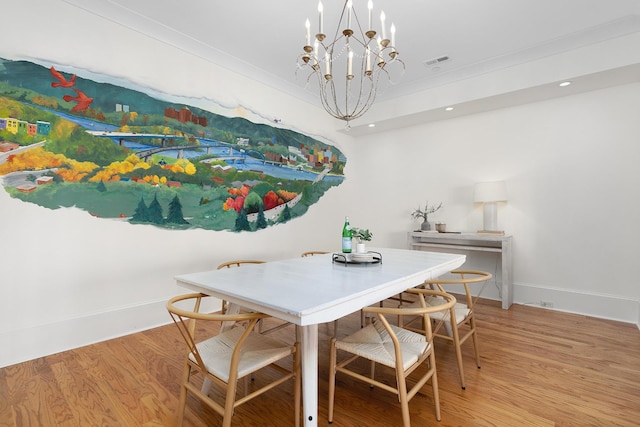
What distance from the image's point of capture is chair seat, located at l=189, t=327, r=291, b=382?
1.40 m

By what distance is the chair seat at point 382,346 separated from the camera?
4.97 feet

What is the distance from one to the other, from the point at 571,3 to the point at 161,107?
147 inches

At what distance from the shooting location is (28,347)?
2268mm

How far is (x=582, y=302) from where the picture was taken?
3.38 meters

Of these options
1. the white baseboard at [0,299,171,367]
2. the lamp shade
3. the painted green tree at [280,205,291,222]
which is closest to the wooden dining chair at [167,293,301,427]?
the white baseboard at [0,299,171,367]

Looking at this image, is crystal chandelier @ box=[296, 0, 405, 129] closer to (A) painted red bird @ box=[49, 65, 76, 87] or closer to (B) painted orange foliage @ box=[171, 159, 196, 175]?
(B) painted orange foliage @ box=[171, 159, 196, 175]

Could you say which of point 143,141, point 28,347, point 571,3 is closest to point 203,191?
point 143,141

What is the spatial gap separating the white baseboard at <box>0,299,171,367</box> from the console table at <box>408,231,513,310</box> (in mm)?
3230

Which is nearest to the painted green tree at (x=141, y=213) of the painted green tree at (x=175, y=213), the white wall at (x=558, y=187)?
the painted green tree at (x=175, y=213)

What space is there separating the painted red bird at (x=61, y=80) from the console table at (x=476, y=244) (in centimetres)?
396

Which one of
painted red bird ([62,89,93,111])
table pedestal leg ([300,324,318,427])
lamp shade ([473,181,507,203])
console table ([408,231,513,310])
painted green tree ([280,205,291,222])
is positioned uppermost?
painted red bird ([62,89,93,111])

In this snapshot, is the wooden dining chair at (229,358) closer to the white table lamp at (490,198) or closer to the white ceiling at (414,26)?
the white ceiling at (414,26)

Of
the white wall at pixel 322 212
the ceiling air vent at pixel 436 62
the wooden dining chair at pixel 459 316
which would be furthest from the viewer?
the ceiling air vent at pixel 436 62

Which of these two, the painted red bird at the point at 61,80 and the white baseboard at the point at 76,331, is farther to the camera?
the painted red bird at the point at 61,80
